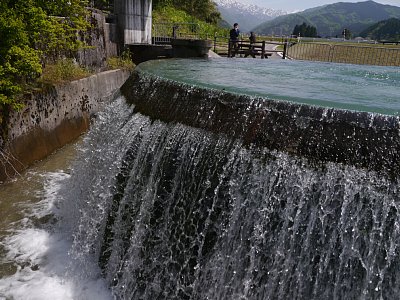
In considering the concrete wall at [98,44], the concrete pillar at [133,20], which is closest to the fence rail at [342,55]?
the concrete pillar at [133,20]

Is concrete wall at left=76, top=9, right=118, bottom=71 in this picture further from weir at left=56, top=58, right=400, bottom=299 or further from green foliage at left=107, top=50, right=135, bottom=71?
weir at left=56, top=58, right=400, bottom=299

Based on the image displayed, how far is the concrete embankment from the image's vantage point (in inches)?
292

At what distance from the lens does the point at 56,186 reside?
7688 mm

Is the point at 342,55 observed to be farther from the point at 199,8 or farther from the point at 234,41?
the point at 199,8

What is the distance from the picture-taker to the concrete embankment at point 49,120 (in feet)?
24.3

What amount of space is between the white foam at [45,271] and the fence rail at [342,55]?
53.8 feet

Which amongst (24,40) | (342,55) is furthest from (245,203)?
(342,55)

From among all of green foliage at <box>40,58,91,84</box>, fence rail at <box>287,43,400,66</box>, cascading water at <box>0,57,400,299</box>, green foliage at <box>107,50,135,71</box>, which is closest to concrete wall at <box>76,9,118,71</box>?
green foliage at <box>107,50,135,71</box>

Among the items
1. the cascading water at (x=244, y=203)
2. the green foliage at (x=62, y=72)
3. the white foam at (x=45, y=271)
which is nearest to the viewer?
the cascading water at (x=244, y=203)

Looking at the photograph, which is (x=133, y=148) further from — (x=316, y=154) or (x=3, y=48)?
(x=3, y=48)

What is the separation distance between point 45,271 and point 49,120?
4.10m

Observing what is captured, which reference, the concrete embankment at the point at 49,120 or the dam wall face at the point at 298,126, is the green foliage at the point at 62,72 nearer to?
the concrete embankment at the point at 49,120

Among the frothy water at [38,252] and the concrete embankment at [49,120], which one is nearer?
the frothy water at [38,252]

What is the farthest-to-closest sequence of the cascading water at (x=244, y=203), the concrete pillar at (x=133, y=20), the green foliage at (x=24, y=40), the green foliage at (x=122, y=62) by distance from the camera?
1. the concrete pillar at (x=133, y=20)
2. the green foliage at (x=122, y=62)
3. the green foliage at (x=24, y=40)
4. the cascading water at (x=244, y=203)
